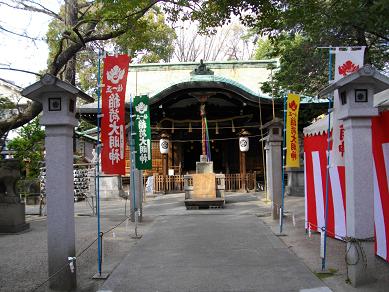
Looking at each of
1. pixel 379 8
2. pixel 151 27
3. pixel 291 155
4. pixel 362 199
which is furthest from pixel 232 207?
pixel 362 199

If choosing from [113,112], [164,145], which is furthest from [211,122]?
[113,112]

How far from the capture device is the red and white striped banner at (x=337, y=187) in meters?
7.03

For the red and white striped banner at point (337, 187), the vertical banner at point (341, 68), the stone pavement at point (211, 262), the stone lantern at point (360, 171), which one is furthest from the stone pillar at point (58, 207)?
the red and white striped banner at point (337, 187)

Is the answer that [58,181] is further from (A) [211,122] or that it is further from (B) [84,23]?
(A) [211,122]

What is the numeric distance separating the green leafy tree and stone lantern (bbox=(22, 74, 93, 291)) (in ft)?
47.0

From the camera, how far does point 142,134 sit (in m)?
12.8

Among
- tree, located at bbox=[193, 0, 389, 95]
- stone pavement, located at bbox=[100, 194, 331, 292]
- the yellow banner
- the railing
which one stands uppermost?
tree, located at bbox=[193, 0, 389, 95]

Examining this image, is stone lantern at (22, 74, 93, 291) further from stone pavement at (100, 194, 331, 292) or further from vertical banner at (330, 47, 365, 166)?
vertical banner at (330, 47, 365, 166)

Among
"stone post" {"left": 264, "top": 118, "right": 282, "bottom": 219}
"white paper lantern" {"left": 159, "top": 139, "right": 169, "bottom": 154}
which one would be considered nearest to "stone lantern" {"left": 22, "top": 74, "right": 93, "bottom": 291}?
"stone post" {"left": 264, "top": 118, "right": 282, "bottom": 219}

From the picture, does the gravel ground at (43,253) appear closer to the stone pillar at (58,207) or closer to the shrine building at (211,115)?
the stone pillar at (58,207)

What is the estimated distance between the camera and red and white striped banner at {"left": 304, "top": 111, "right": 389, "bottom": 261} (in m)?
7.03

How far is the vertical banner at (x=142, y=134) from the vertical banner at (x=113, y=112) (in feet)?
12.7

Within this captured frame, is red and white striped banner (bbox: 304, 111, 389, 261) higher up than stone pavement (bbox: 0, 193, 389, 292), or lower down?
higher up

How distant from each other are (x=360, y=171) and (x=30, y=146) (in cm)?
1645
